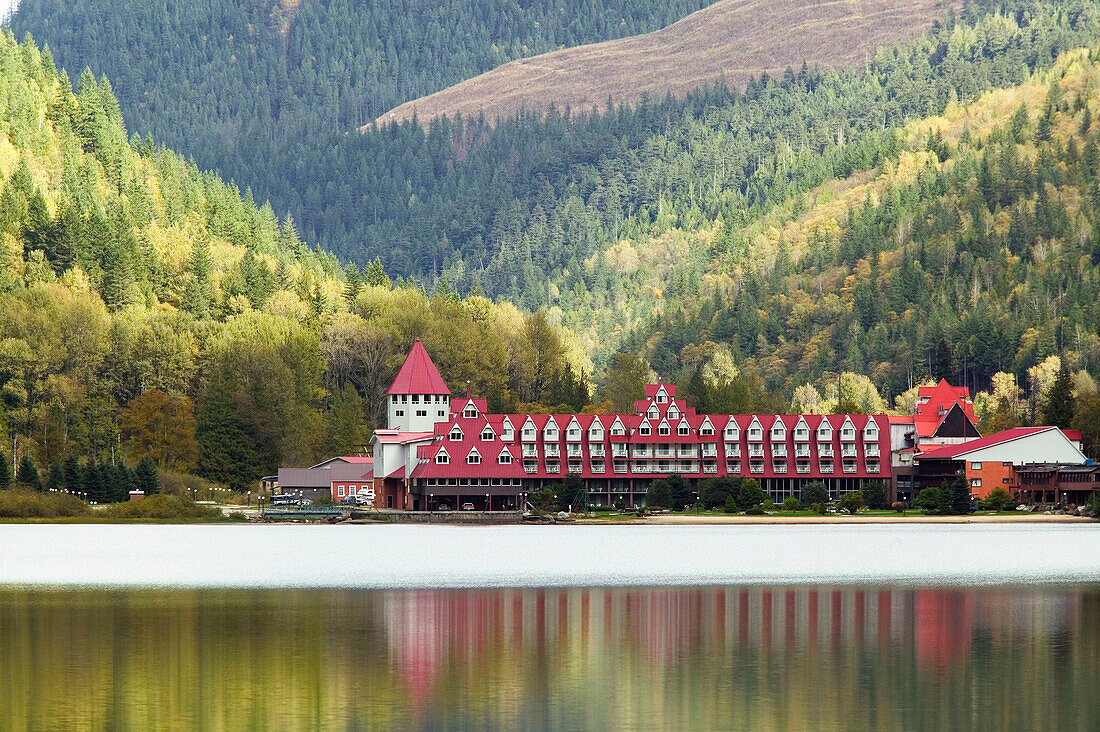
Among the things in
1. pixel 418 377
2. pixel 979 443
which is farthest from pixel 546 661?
pixel 418 377

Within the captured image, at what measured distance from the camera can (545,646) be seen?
161 feet

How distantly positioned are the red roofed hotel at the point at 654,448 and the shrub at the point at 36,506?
101ft

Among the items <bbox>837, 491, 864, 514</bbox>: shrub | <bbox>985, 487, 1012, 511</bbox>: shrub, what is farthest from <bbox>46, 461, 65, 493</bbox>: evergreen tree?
<bbox>985, 487, 1012, 511</bbox>: shrub

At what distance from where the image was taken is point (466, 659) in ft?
152

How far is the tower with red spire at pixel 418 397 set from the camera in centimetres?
15762

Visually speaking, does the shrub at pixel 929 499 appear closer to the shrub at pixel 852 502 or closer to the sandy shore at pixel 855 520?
the sandy shore at pixel 855 520

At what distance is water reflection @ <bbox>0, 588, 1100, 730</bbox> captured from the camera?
37906 millimetres

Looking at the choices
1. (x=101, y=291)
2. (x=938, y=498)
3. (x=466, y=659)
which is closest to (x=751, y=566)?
(x=466, y=659)

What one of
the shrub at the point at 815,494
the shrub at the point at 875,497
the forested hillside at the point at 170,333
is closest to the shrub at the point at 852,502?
the shrub at the point at 875,497

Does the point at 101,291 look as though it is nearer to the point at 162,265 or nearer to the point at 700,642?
the point at 162,265

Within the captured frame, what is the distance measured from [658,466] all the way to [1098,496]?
3748cm

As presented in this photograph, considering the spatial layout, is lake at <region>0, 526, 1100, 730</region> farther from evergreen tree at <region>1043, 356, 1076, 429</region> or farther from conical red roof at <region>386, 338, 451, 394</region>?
evergreen tree at <region>1043, 356, 1076, 429</region>

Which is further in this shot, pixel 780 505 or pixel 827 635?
pixel 780 505

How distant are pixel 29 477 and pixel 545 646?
89.3 metres
